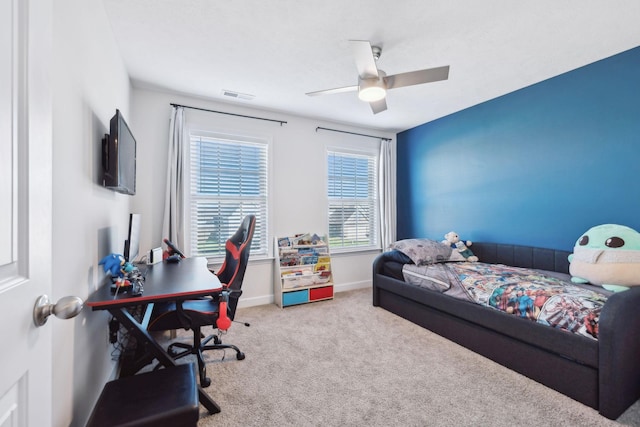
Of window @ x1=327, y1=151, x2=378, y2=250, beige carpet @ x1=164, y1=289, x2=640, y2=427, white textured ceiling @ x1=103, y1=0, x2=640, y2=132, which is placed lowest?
beige carpet @ x1=164, y1=289, x2=640, y2=427

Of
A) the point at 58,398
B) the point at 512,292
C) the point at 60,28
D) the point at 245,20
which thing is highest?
the point at 245,20

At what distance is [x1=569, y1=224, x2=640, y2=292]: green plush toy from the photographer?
1999mm

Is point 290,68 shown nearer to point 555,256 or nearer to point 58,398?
point 58,398

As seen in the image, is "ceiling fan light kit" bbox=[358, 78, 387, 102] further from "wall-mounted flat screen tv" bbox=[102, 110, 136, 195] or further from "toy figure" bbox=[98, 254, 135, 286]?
"toy figure" bbox=[98, 254, 135, 286]

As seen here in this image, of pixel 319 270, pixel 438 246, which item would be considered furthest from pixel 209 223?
pixel 438 246

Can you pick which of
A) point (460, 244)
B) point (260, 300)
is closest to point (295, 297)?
point (260, 300)

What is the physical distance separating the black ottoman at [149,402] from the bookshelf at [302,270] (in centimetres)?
211

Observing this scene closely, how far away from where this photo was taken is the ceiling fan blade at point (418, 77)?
6.78ft

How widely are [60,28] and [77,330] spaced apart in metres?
1.37

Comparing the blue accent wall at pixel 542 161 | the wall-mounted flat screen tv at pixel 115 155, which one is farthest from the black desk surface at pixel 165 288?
the blue accent wall at pixel 542 161

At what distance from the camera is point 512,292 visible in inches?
86.5

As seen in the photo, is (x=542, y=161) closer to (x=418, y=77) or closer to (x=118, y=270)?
(x=418, y=77)

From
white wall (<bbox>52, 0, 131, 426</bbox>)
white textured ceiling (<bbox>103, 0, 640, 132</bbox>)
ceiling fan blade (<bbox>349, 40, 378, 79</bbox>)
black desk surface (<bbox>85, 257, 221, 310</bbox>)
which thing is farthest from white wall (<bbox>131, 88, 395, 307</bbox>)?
ceiling fan blade (<bbox>349, 40, 378, 79</bbox>)

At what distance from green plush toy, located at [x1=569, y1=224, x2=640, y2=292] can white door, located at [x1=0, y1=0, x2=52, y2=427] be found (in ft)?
10.2
